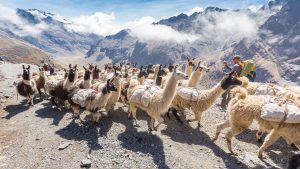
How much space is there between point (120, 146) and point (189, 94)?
3.90 m

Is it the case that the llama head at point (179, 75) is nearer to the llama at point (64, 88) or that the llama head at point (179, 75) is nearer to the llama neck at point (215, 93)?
the llama neck at point (215, 93)

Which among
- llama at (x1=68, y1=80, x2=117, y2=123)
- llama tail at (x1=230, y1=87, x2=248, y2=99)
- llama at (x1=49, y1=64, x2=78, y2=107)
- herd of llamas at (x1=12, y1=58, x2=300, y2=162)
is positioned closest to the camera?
herd of llamas at (x1=12, y1=58, x2=300, y2=162)

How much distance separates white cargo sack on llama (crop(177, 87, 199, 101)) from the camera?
13453mm

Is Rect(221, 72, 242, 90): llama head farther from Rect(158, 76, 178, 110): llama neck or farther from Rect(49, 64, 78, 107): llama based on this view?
Rect(49, 64, 78, 107): llama

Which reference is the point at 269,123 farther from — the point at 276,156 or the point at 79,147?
the point at 79,147

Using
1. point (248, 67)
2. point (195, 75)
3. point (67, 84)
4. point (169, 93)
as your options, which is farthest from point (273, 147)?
point (67, 84)

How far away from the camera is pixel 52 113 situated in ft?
51.2

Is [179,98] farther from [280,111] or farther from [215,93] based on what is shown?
[280,111]

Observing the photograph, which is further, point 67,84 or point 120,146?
point 67,84

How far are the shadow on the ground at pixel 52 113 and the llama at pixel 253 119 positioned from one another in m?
7.96

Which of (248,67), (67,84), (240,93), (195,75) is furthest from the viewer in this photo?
(248,67)

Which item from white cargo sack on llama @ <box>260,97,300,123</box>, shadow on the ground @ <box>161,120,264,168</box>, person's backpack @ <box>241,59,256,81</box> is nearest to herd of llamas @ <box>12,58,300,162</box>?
white cargo sack on llama @ <box>260,97,300,123</box>

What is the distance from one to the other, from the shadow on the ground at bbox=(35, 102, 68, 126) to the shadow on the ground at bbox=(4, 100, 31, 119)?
1163 mm

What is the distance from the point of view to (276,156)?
11664mm
